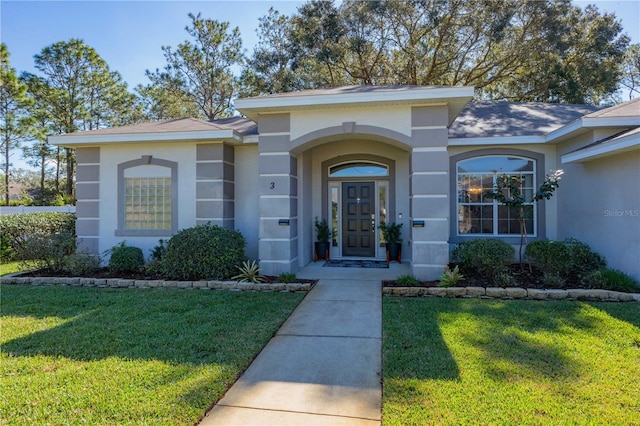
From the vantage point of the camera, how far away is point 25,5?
8.33m

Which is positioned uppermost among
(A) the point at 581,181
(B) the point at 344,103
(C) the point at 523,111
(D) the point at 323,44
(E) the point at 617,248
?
(D) the point at 323,44

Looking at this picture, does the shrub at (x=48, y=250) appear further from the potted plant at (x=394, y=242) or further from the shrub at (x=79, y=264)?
the potted plant at (x=394, y=242)

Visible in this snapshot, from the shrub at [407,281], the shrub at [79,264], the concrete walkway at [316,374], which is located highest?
the shrub at [79,264]

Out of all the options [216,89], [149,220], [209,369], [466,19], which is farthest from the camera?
[216,89]

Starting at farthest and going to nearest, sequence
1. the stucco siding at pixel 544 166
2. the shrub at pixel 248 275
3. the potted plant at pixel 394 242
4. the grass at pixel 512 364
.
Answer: the potted plant at pixel 394 242, the stucco siding at pixel 544 166, the shrub at pixel 248 275, the grass at pixel 512 364

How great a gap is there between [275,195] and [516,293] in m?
5.11

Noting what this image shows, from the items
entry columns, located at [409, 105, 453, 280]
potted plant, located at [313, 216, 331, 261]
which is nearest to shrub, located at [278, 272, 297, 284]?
entry columns, located at [409, 105, 453, 280]

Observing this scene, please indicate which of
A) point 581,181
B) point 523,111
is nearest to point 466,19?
point 523,111

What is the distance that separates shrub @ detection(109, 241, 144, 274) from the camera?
8.03m

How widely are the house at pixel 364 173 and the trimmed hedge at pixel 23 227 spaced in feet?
10.4

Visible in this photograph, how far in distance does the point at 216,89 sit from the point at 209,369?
20.8 m

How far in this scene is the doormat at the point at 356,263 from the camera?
8906mm

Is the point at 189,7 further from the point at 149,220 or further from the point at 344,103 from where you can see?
the point at 344,103

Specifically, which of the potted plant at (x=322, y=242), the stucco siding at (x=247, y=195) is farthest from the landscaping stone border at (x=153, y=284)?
the potted plant at (x=322, y=242)
